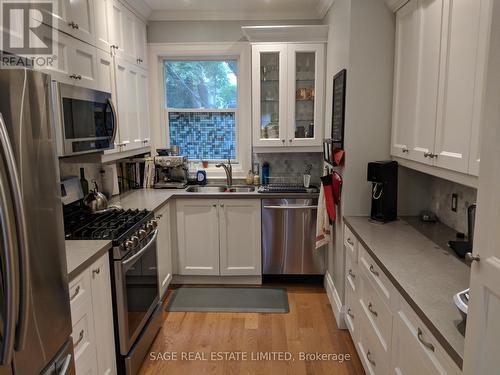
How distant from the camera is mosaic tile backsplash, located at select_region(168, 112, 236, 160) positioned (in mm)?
4180

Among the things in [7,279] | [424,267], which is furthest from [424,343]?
[7,279]

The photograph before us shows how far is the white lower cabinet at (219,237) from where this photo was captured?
141 inches

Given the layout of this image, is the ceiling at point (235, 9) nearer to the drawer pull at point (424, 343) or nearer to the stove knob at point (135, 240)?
the stove knob at point (135, 240)

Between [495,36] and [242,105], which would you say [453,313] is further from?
[242,105]

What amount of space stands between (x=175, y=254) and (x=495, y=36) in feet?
10.6

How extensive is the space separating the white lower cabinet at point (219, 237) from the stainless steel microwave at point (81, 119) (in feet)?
4.09

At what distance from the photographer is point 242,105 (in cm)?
Answer: 405

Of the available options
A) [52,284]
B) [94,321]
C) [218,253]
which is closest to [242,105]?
[218,253]

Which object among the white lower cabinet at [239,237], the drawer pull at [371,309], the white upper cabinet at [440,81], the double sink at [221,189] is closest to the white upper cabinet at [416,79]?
the white upper cabinet at [440,81]

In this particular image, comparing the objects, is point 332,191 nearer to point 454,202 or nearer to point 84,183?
point 454,202

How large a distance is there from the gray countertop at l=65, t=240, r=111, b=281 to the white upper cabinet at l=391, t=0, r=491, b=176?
1813mm

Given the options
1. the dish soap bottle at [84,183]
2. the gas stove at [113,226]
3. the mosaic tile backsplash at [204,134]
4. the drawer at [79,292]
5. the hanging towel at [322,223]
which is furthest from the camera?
the mosaic tile backsplash at [204,134]

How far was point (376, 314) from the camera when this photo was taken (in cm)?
203

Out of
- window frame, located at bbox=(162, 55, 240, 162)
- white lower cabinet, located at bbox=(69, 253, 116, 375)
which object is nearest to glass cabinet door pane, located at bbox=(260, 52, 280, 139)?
window frame, located at bbox=(162, 55, 240, 162)
